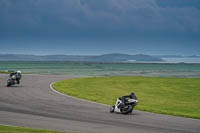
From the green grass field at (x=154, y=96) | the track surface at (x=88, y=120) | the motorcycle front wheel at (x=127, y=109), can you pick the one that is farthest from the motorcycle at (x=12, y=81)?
the motorcycle front wheel at (x=127, y=109)

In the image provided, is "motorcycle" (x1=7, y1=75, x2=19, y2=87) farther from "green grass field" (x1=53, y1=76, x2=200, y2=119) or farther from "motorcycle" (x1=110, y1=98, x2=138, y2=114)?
"motorcycle" (x1=110, y1=98, x2=138, y2=114)

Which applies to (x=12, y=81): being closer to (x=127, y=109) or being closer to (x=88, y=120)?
(x=127, y=109)

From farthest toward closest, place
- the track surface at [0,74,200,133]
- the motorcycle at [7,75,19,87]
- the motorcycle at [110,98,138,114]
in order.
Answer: the motorcycle at [7,75,19,87] < the motorcycle at [110,98,138,114] < the track surface at [0,74,200,133]

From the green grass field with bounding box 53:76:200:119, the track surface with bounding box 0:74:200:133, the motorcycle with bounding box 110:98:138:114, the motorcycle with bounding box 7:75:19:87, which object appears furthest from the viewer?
the motorcycle with bounding box 7:75:19:87

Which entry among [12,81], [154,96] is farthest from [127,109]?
[12,81]

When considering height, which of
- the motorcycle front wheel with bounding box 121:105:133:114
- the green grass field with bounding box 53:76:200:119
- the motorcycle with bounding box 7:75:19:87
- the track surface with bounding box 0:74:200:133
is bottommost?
the green grass field with bounding box 53:76:200:119

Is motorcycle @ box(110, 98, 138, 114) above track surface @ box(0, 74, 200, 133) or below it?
above

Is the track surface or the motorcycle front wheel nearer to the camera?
the track surface

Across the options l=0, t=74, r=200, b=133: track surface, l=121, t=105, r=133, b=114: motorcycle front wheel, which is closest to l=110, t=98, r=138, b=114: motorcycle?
l=121, t=105, r=133, b=114: motorcycle front wheel

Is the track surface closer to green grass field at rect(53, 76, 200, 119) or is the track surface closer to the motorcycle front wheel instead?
the motorcycle front wheel

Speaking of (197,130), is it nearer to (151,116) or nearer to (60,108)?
(151,116)

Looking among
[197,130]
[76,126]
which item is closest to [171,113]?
[197,130]

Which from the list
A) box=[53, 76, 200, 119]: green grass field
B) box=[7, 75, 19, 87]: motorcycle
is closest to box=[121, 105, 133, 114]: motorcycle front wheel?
box=[53, 76, 200, 119]: green grass field

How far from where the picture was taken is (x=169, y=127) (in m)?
16.7
